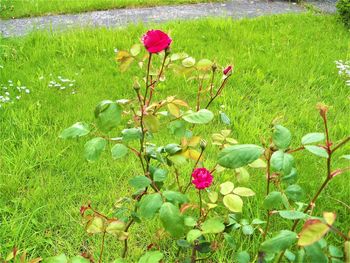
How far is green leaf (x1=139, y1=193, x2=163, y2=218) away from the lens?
4.03 feet

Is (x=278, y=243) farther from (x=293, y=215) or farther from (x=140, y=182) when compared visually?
(x=140, y=182)

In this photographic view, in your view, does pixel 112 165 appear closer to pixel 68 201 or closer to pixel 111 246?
pixel 68 201

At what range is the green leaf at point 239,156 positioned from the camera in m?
1.13

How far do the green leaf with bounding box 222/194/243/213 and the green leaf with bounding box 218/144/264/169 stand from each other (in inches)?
9.2

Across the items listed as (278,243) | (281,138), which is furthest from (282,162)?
(278,243)

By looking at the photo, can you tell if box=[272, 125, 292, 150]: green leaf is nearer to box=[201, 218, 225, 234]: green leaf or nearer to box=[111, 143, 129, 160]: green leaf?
box=[201, 218, 225, 234]: green leaf

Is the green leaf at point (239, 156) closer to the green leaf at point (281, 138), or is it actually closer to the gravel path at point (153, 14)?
the green leaf at point (281, 138)

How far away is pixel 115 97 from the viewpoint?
3184 mm

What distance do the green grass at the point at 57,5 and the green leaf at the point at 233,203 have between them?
4265 mm

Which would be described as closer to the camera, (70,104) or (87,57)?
(70,104)

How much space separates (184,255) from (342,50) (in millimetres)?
2854

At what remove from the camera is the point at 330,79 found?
11.5ft

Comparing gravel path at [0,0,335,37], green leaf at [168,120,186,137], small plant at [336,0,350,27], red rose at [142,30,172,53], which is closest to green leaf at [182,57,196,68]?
green leaf at [168,120,186,137]

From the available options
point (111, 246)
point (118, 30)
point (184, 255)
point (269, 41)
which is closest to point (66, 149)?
point (111, 246)
